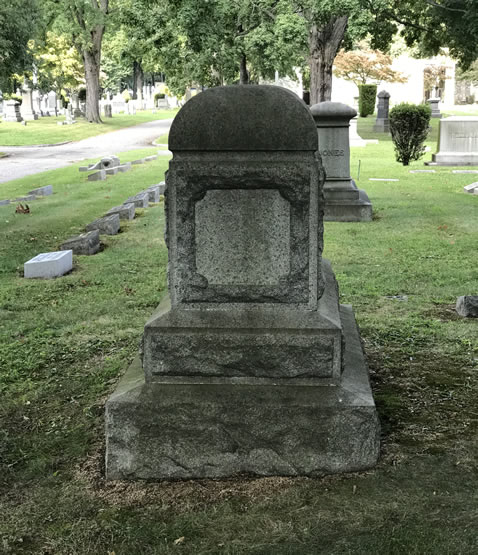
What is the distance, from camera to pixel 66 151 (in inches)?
1252

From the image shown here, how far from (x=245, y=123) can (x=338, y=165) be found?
8945 mm

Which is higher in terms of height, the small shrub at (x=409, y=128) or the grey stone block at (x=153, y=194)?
the small shrub at (x=409, y=128)

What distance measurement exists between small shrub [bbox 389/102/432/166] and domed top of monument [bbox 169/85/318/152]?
1586 cm

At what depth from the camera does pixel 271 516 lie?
3.10 meters

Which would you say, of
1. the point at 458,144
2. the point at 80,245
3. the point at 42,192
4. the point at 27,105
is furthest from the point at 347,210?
the point at 27,105

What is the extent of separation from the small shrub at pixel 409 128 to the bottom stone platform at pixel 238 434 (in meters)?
16.2

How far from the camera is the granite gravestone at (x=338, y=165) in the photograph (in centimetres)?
1172

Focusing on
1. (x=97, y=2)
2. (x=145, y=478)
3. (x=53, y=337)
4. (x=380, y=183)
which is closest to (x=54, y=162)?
(x=380, y=183)

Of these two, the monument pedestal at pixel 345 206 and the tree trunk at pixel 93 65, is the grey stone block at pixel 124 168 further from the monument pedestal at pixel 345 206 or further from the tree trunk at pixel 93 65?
the tree trunk at pixel 93 65

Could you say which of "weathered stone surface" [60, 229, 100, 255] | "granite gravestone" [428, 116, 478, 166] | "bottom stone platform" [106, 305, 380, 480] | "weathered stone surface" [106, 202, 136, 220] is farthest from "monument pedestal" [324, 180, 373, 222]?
"granite gravestone" [428, 116, 478, 166]

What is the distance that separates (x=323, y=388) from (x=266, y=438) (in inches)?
15.5

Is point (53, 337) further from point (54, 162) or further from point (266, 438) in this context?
point (54, 162)

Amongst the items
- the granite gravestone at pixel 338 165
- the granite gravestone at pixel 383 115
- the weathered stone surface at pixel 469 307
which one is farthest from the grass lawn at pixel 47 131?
the weathered stone surface at pixel 469 307

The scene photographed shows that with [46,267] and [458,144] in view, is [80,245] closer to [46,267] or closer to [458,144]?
[46,267]
